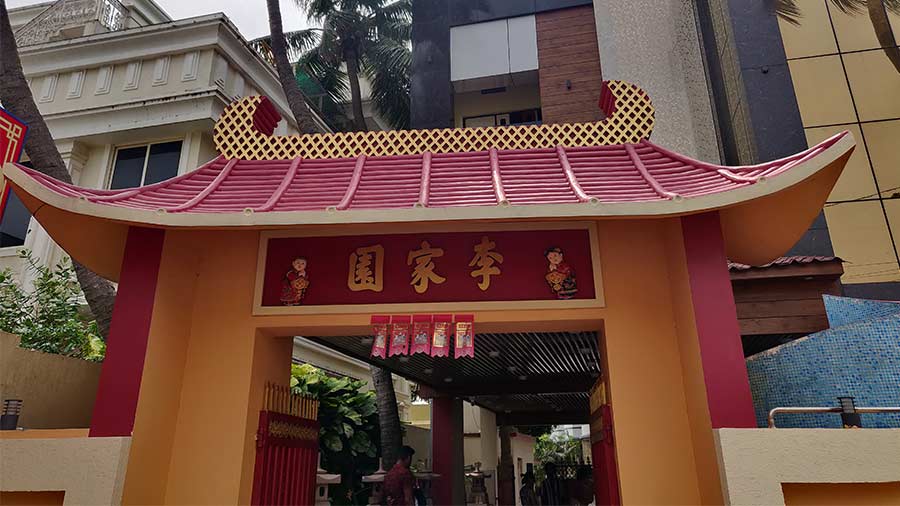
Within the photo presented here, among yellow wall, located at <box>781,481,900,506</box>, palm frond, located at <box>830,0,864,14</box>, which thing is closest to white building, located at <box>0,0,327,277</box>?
yellow wall, located at <box>781,481,900,506</box>

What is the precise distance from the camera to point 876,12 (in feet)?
31.9

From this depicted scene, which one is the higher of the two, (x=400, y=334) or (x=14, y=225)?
(x=14, y=225)

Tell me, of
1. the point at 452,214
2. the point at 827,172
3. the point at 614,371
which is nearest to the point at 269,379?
the point at 452,214

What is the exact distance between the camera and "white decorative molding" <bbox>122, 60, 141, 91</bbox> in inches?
517

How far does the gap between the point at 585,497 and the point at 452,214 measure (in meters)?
12.7

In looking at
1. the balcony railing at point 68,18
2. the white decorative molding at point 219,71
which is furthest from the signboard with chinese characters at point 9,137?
the balcony railing at point 68,18

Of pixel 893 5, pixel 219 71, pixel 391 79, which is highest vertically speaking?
pixel 391 79

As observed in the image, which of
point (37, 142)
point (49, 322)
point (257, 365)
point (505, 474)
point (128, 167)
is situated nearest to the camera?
point (257, 365)

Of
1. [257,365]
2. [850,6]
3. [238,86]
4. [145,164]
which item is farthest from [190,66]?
[850,6]

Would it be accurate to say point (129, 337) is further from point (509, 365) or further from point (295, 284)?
point (509, 365)

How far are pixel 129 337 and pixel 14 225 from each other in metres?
9.50

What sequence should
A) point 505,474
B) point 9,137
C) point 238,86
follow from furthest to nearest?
1. point 505,474
2. point 238,86
3. point 9,137

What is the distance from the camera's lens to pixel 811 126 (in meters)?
10.1

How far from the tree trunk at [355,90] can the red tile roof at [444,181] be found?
9855 mm
